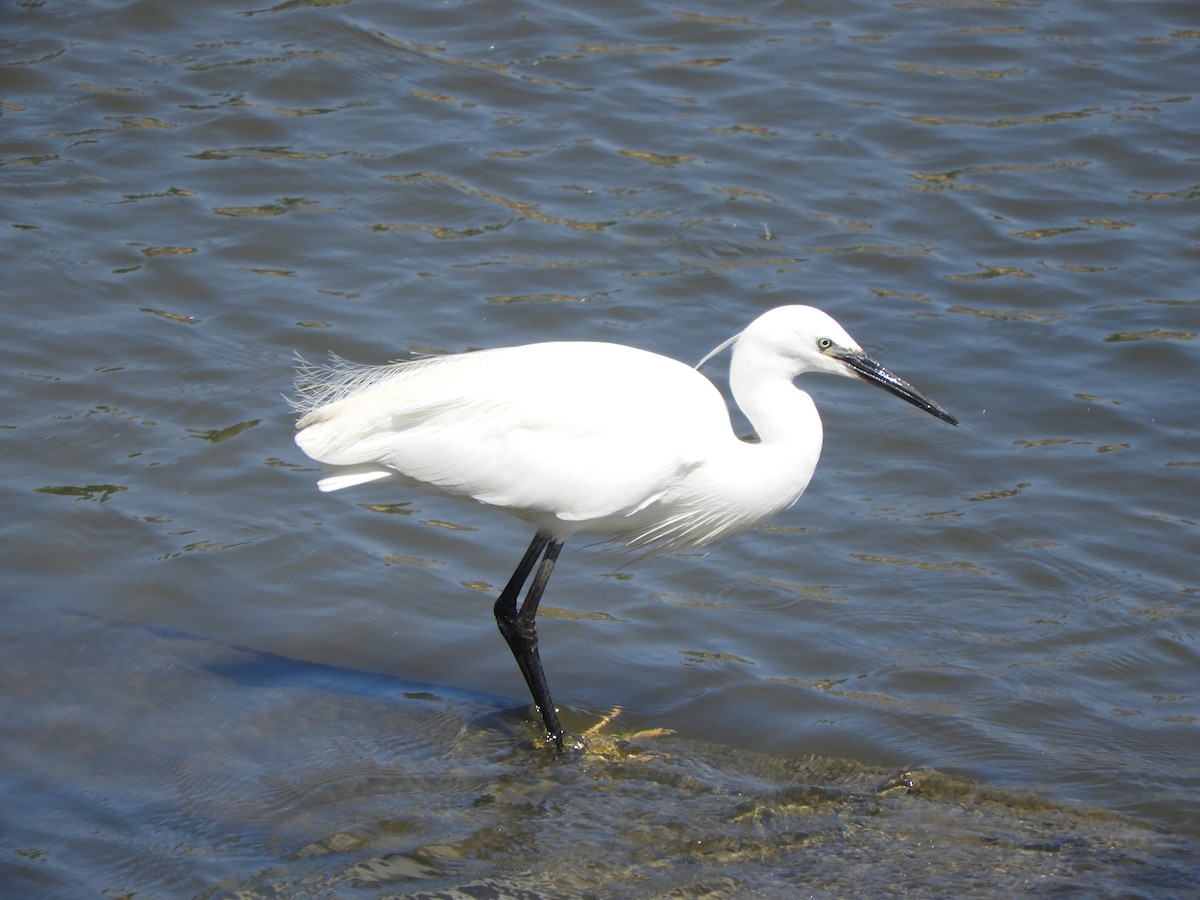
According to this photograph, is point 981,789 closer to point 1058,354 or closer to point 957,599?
point 957,599

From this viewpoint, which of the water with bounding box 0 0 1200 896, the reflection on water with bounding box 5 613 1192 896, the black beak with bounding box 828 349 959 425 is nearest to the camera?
the reflection on water with bounding box 5 613 1192 896

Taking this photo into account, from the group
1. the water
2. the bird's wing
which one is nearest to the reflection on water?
the water

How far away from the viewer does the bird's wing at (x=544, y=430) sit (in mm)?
5684

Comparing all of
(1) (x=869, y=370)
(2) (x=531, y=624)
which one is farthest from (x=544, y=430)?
(1) (x=869, y=370)

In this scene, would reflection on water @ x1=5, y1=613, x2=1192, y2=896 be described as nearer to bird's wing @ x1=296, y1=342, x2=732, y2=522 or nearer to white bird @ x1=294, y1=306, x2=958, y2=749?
white bird @ x1=294, y1=306, x2=958, y2=749

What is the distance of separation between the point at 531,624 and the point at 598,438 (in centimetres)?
85

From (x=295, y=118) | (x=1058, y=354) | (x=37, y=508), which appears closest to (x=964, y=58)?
(x=1058, y=354)

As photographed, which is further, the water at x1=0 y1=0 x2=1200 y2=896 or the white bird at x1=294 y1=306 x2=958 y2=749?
the white bird at x1=294 y1=306 x2=958 y2=749

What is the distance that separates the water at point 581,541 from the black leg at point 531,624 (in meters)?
0.18

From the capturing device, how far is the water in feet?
17.0

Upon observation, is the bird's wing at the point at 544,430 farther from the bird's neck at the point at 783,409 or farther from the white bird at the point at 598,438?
the bird's neck at the point at 783,409

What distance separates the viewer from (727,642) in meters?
6.50

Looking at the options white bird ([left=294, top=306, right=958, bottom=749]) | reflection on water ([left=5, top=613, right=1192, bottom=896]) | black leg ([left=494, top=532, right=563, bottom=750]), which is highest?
white bird ([left=294, top=306, right=958, bottom=749])

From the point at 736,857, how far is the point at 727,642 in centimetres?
169
